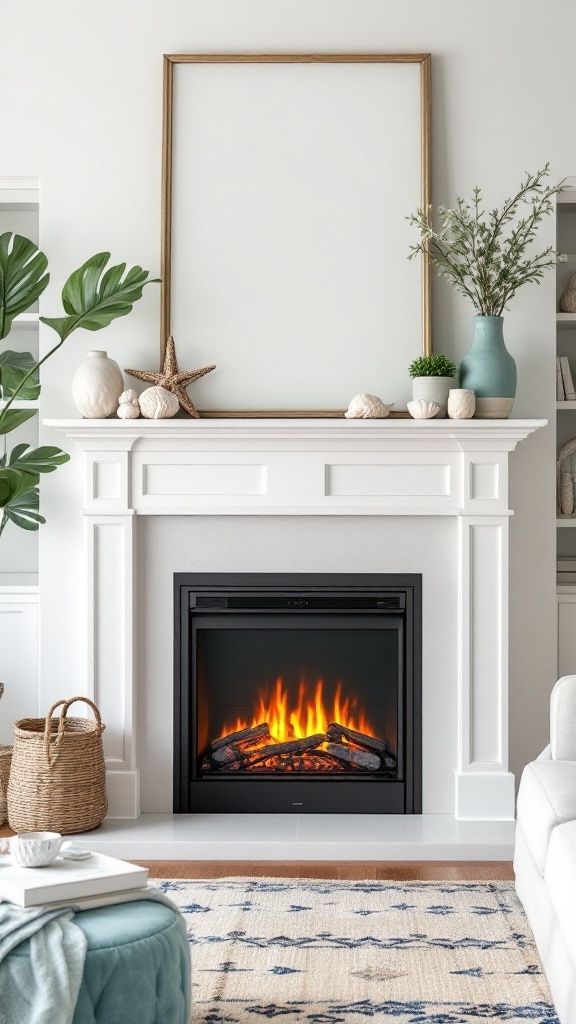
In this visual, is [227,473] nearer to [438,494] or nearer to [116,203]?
[438,494]

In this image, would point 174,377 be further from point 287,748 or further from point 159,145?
point 287,748

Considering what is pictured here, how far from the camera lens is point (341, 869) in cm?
339

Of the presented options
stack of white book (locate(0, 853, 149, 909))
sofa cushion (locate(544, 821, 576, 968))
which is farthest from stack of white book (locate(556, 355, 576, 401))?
stack of white book (locate(0, 853, 149, 909))

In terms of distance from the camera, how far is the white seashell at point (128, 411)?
3695 millimetres

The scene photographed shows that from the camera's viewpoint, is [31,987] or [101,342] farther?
[101,342]

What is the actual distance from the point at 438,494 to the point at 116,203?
1.61 metres

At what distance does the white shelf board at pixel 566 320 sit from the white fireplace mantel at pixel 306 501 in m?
0.68

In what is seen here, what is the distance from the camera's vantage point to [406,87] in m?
3.85

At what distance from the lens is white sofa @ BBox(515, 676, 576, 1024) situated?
7.09 ft

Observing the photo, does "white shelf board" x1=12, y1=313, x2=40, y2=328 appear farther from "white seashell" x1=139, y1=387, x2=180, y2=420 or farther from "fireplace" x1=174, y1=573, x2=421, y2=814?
"fireplace" x1=174, y1=573, x2=421, y2=814

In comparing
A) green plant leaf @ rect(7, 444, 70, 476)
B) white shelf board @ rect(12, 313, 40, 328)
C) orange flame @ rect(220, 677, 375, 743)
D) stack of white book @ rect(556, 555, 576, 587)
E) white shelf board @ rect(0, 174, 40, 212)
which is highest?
white shelf board @ rect(0, 174, 40, 212)

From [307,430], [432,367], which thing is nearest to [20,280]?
[307,430]

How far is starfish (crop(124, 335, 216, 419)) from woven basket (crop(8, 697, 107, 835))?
3.60 feet

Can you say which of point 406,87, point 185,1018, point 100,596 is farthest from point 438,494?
point 185,1018
